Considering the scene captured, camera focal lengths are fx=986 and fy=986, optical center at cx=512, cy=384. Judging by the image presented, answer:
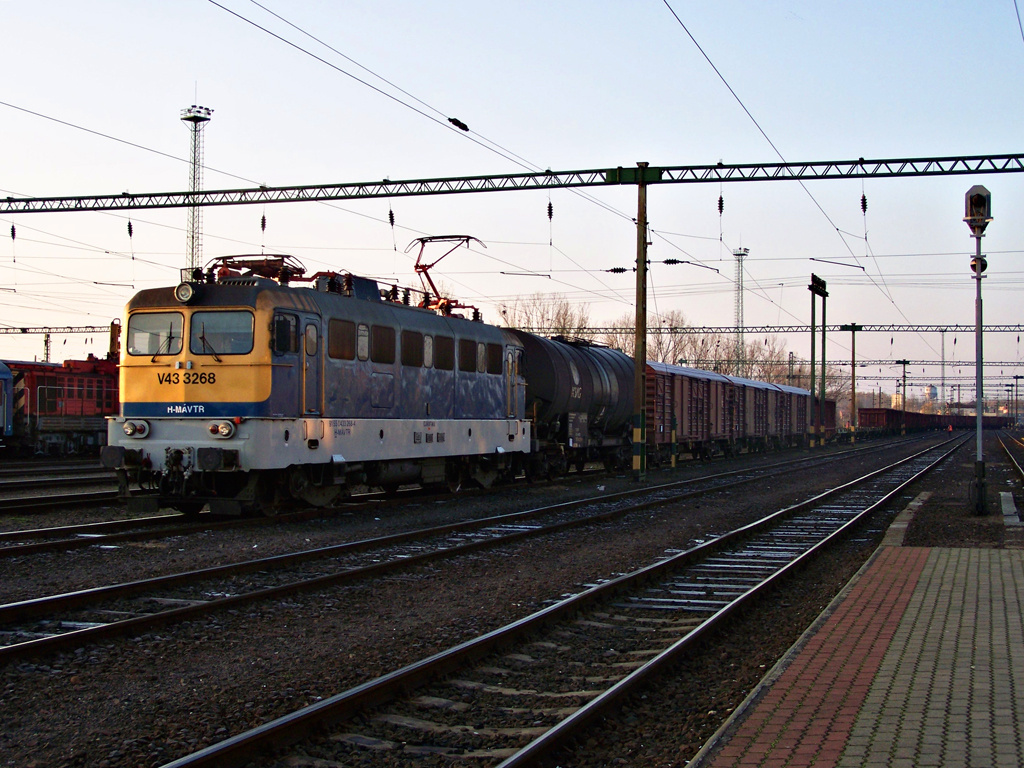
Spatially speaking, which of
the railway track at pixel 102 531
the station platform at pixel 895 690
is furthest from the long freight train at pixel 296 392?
the station platform at pixel 895 690

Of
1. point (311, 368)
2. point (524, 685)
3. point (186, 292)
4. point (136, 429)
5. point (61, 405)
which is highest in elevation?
point (186, 292)

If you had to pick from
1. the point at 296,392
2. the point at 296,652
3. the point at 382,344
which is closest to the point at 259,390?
the point at 296,392

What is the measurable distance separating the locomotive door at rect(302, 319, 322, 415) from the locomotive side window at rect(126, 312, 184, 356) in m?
1.78

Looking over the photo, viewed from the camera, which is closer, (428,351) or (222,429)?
(222,429)

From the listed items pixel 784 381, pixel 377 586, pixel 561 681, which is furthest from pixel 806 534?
pixel 784 381

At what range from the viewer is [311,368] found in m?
14.6

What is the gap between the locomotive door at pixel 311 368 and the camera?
1440 centimetres

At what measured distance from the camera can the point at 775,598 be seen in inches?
380

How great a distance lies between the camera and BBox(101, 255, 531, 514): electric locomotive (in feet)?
44.9

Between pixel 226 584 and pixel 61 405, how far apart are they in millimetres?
29478

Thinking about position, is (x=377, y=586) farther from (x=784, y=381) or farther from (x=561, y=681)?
(x=784, y=381)

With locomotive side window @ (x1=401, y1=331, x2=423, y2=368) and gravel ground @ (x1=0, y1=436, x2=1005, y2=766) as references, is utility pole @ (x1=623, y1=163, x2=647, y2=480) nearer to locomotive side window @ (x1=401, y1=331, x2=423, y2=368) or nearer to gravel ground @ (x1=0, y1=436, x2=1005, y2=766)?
locomotive side window @ (x1=401, y1=331, x2=423, y2=368)

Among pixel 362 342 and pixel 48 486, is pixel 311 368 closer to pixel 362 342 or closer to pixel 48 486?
pixel 362 342

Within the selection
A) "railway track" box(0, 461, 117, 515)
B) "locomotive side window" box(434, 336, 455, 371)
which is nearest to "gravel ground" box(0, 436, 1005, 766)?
"railway track" box(0, 461, 117, 515)
